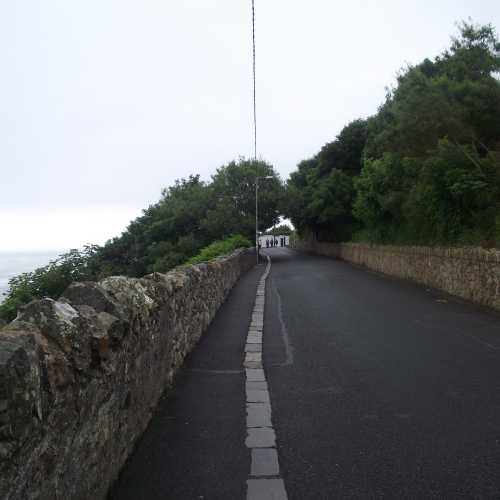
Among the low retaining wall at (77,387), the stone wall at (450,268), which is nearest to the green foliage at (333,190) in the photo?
the stone wall at (450,268)

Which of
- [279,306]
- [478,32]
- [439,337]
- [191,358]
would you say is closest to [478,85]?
[478,32]

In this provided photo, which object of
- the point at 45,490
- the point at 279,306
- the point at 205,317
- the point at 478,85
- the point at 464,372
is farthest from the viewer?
the point at 478,85

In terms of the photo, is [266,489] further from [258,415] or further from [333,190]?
[333,190]

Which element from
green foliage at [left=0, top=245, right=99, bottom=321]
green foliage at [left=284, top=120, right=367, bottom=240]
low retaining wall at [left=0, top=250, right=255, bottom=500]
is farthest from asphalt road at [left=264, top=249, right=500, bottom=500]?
green foliage at [left=284, top=120, right=367, bottom=240]

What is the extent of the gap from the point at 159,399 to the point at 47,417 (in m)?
2.90

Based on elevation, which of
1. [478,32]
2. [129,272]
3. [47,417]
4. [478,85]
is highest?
[478,32]

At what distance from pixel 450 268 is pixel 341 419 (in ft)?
40.4

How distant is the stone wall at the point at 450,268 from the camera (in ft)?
40.1

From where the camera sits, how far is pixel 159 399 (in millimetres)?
5176

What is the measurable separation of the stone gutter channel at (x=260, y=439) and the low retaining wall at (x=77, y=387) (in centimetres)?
98

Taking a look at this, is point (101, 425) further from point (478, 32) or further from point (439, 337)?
point (478, 32)

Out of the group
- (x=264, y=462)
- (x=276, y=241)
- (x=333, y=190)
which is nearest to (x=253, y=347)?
(x=264, y=462)

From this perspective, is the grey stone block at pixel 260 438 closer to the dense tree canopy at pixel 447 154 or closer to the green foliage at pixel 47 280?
the dense tree canopy at pixel 447 154

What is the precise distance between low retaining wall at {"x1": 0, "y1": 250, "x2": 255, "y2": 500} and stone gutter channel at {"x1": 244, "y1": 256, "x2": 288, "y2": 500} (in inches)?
38.5
